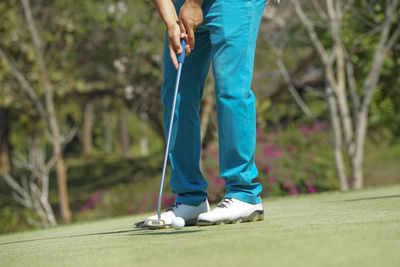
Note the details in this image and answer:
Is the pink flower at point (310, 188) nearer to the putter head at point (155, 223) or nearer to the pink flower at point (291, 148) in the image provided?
the pink flower at point (291, 148)

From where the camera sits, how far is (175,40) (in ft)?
9.78

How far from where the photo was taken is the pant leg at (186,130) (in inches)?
127

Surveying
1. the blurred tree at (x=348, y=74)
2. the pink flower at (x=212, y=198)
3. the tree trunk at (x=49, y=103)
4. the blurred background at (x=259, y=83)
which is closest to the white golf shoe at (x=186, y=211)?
the blurred background at (x=259, y=83)

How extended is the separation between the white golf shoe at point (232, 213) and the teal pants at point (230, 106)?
4 cm

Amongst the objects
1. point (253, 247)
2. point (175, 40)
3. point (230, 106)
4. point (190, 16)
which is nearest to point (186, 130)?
point (230, 106)

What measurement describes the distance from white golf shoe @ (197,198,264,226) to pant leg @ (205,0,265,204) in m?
0.04

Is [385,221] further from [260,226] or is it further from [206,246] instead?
[206,246]

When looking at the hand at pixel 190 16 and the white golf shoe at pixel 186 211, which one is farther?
the white golf shoe at pixel 186 211

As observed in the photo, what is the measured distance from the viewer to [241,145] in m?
3.00

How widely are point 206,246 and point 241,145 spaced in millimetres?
1058

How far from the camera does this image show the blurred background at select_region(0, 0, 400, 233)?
899 cm

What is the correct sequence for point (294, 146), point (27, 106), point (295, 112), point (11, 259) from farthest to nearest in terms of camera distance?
point (295, 112), point (27, 106), point (294, 146), point (11, 259)

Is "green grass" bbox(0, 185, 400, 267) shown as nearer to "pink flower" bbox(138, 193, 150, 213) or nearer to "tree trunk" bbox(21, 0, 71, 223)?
"pink flower" bbox(138, 193, 150, 213)

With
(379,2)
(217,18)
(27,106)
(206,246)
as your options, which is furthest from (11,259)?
(27,106)
